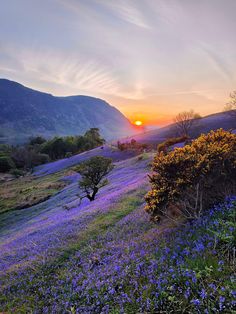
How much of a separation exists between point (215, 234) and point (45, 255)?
6.71 m

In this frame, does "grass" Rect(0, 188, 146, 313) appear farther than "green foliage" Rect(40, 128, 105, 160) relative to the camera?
No

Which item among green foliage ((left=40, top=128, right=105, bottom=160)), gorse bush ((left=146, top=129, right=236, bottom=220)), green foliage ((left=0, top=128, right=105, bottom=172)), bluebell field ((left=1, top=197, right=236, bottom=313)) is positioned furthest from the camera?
green foliage ((left=40, top=128, right=105, bottom=160))

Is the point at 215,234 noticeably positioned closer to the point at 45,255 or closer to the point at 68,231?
the point at 45,255

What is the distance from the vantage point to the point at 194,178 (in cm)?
768

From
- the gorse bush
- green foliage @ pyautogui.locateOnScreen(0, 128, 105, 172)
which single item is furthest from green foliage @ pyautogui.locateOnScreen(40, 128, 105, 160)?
the gorse bush

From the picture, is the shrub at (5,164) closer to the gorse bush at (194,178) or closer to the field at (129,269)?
the field at (129,269)

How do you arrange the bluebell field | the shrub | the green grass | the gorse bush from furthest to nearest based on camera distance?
the shrub, the green grass, the gorse bush, the bluebell field

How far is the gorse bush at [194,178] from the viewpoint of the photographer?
773cm

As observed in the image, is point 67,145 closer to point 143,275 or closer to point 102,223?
point 102,223

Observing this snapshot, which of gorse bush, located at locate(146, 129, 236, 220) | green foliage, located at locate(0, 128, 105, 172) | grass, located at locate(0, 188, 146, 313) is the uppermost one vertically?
green foliage, located at locate(0, 128, 105, 172)

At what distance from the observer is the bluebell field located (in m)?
4.93

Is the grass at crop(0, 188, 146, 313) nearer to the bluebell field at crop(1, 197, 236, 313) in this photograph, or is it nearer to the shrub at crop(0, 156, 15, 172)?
the bluebell field at crop(1, 197, 236, 313)

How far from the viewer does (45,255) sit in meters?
9.90

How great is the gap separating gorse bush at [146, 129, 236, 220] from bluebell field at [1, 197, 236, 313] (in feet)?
2.34
